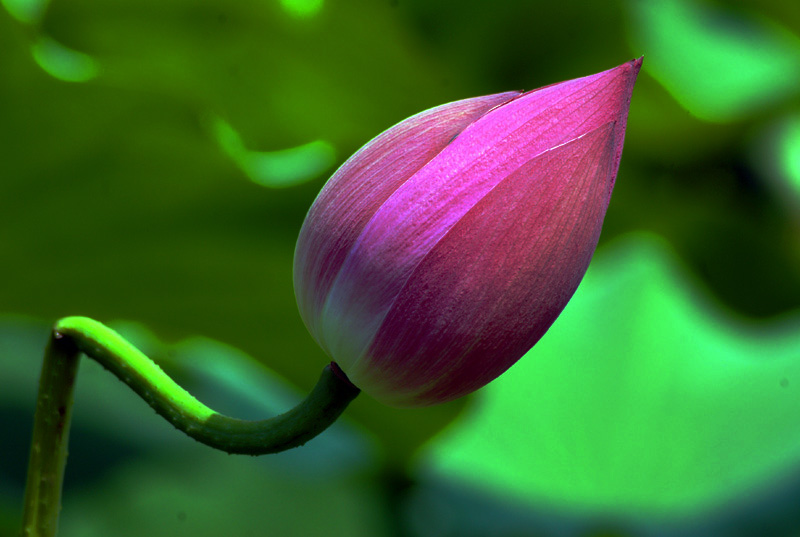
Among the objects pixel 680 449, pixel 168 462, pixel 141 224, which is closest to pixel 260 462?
pixel 168 462

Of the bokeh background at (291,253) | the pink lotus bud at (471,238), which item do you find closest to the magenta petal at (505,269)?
the pink lotus bud at (471,238)

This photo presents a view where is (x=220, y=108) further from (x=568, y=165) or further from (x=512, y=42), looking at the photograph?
(x=568, y=165)

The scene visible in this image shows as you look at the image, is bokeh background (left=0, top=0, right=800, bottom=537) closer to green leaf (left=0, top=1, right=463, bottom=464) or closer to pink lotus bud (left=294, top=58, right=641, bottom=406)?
green leaf (left=0, top=1, right=463, bottom=464)

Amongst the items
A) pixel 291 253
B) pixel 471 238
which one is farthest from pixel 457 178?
pixel 291 253

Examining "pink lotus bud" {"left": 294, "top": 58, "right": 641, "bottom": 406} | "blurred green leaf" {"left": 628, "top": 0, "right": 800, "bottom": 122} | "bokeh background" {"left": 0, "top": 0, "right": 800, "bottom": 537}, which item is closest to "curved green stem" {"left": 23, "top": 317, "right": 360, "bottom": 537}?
"pink lotus bud" {"left": 294, "top": 58, "right": 641, "bottom": 406}

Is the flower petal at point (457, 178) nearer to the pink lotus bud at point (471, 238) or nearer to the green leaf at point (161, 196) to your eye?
the pink lotus bud at point (471, 238)
